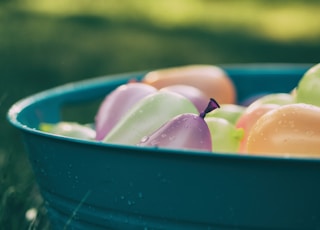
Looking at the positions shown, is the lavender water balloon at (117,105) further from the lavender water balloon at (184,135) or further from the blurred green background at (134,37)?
the blurred green background at (134,37)

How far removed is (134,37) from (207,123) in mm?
2756

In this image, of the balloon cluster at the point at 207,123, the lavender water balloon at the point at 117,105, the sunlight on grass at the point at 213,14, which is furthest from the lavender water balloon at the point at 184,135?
the sunlight on grass at the point at 213,14

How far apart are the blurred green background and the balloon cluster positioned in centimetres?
79

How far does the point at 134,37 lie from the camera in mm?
4094

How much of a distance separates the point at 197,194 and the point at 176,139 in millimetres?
158

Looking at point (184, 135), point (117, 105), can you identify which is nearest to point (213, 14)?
point (117, 105)

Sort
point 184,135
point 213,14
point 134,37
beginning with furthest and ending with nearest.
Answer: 1. point 213,14
2. point 134,37
3. point 184,135

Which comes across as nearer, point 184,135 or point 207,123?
point 184,135

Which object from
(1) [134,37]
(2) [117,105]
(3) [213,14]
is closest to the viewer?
(2) [117,105]

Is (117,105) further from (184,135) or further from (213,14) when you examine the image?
(213,14)

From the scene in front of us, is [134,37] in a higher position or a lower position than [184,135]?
lower

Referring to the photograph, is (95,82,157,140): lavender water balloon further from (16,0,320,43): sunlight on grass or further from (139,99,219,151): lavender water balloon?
(16,0,320,43): sunlight on grass

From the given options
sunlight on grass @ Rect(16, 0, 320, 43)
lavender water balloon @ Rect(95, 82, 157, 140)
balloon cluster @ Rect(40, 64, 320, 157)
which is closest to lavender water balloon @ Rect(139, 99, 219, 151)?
balloon cluster @ Rect(40, 64, 320, 157)

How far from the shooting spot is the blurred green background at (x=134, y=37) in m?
3.27
